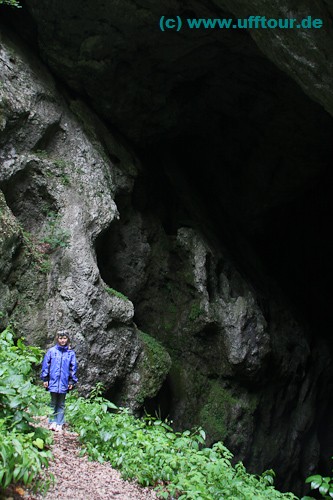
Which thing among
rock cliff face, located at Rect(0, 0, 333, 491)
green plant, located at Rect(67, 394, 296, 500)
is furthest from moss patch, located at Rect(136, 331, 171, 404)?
green plant, located at Rect(67, 394, 296, 500)

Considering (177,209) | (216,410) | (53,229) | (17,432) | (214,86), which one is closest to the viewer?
(17,432)

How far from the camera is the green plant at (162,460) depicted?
4559mm

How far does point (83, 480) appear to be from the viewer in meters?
4.24

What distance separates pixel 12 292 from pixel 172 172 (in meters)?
5.88

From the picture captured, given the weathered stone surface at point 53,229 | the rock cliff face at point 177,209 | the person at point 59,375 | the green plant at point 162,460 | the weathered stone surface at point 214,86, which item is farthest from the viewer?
the rock cliff face at point 177,209

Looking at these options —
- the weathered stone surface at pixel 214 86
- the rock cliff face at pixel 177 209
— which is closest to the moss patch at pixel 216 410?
the rock cliff face at pixel 177 209

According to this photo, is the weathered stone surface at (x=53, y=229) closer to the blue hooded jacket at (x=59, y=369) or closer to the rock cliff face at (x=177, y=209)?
the rock cliff face at (x=177, y=209)

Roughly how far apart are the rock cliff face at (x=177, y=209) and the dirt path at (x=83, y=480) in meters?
3.13

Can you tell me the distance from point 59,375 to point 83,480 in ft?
4.84

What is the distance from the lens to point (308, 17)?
5.97m

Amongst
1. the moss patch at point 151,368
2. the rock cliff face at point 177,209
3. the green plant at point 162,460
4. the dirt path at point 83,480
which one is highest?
the rock cliff face at point 177,209

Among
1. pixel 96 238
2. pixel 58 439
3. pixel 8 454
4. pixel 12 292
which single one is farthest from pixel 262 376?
pixel 8 454

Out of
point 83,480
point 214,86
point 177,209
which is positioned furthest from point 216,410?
point 214,86

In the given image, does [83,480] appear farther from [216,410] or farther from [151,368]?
[216,410]
